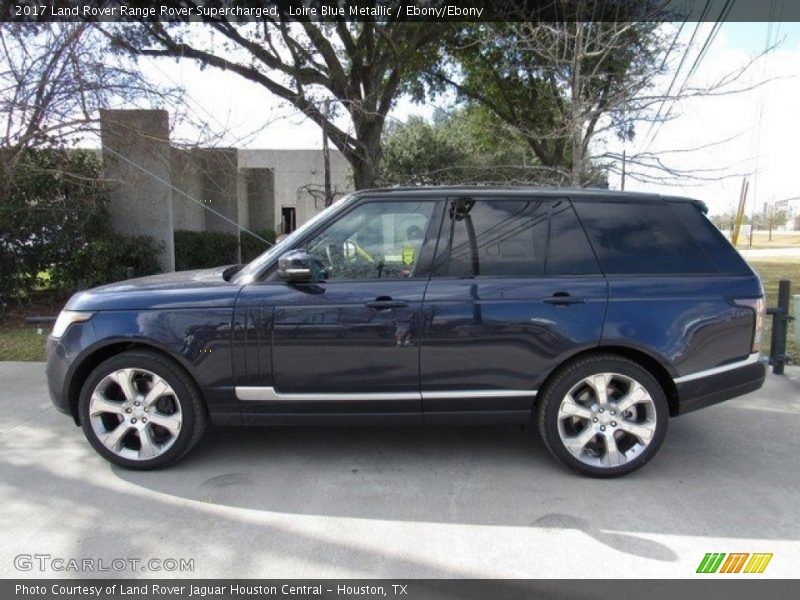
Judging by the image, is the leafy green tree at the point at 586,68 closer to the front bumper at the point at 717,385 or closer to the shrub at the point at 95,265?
the front bumper at the point at 717,385

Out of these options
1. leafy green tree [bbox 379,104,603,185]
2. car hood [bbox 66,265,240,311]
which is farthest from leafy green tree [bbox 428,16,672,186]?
car hood [bbox 66,265,240,311]

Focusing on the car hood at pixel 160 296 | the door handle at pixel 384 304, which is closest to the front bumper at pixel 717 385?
the door handle at pixel 384 304

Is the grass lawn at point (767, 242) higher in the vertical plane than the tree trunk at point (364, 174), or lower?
lower

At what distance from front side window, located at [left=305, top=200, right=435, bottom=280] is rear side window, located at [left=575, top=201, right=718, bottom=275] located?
110cm

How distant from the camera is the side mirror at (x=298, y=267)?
3.48m

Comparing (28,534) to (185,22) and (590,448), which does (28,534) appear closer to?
(590,448)

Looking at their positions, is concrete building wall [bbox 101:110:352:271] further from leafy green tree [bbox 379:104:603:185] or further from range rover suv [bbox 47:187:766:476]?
range rover suv [bbox 47:187:766:476]

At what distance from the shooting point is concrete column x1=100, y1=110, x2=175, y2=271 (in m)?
9.02

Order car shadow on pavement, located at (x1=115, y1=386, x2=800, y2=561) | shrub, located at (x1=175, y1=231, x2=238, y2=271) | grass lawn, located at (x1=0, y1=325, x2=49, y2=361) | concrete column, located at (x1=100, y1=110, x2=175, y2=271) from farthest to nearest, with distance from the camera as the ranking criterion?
shrub, located at (x1=175, y1=231, x2=238, y2=271)
concrete column, located at (x1=100, y1=110, x2=175, y2=271)
grass lawn, located at (x1=0, y1=325, x2=49, y2=361)
car shadow on pavement, located at (x1=115, y1=386, x2=800, y2=561)

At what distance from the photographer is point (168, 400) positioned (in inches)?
147

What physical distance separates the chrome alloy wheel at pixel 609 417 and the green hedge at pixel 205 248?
9.54 metres

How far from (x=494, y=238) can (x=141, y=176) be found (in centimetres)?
815

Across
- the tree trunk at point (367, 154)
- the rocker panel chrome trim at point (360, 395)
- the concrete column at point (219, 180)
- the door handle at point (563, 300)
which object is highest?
the tree trunk at point (367, 154)

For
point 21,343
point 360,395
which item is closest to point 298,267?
point 360,395
